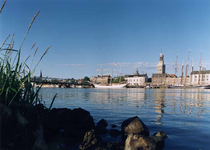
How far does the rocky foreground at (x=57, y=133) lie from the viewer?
5383 millimetres

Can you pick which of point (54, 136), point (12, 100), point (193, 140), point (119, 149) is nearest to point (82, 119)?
point (54, 136)

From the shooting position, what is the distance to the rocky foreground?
212 inches

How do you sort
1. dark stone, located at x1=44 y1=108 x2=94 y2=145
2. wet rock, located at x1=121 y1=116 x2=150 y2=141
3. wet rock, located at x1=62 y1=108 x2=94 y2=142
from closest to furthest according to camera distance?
dark stone, located at x1=44 y1=108 x2=94 y2=145, wet rock, located at x1=62 y1=108 x2=94 y2=142, wet rock, located at x1=121 y1=116 x2=150 y2=141

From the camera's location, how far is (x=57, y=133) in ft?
25.8

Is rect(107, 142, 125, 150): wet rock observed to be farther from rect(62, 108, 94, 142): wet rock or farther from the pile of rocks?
rect(62, 108, 94, 142): wet rock

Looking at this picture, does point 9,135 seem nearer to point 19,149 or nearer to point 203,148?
point 19,149

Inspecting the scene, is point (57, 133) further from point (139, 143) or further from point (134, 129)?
point (139, 143)

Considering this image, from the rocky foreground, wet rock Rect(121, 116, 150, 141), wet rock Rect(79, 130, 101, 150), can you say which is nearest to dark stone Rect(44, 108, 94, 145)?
the rocky foreground

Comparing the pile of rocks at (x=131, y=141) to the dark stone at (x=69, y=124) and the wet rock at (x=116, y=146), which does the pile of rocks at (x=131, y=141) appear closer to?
the wet rock at (x=116, y=146)

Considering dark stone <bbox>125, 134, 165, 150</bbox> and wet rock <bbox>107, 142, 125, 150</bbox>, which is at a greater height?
dark stone <bbox>125, 134, 165, 150</bbox>

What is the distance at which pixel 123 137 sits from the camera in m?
8.09

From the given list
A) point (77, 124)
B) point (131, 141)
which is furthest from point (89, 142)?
point (77, 124)

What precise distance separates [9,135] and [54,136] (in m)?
2.40

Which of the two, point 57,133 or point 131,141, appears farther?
point 57,133
